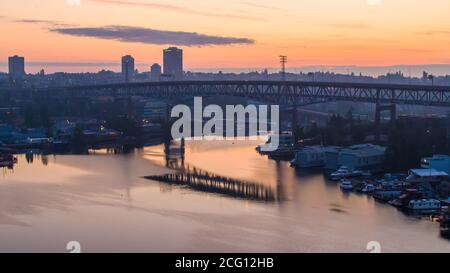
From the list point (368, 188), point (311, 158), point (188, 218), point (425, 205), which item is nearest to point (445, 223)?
point (425, 205)

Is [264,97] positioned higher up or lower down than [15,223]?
higher up

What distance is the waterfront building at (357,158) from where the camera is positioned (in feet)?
20.1

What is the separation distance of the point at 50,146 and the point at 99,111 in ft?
15.9

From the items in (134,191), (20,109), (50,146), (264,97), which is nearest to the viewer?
(134,191)

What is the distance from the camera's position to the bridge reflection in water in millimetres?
5023

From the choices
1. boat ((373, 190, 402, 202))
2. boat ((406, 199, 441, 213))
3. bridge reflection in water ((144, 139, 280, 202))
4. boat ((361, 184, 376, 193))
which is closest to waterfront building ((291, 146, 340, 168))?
bridge reflection in water ((144, 139, 280, 202))

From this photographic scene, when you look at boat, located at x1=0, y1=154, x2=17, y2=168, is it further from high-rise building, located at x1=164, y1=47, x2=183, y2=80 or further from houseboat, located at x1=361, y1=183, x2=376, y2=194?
high-rise building, located at x1=164, y1=47, x2=183, y2=80

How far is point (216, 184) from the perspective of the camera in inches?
218

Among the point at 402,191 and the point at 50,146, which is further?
the point at 50,146

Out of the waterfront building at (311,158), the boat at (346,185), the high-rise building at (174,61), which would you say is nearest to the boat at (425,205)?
the boat at (346,185)

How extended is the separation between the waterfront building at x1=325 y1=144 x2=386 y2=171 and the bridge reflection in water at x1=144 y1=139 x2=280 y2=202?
113 centimetres
